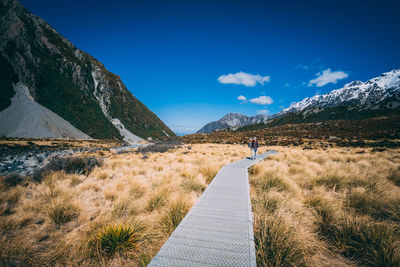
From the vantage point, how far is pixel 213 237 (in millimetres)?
2947

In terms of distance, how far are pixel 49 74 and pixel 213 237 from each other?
93756mm

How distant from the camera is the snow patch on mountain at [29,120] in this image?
4228 cm

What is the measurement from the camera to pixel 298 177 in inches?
290

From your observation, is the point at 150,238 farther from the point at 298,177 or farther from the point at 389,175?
the point at 389,175

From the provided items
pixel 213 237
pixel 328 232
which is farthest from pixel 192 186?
pixel 328 232

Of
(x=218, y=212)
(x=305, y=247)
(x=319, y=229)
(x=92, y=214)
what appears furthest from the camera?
(x=92, y=214)

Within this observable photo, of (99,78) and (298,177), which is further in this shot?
(99,78)

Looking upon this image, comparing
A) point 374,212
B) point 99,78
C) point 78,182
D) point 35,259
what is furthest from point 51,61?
point 374,212

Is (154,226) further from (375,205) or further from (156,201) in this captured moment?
(375,205)

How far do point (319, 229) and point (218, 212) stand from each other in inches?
96.1

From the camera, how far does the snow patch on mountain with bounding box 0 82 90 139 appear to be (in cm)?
4228

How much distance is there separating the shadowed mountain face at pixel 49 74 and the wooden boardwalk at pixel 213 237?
7129cm

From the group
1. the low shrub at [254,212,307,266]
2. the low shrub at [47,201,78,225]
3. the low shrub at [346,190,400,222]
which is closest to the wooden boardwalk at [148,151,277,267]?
the low shrub at [254,212,307,266]

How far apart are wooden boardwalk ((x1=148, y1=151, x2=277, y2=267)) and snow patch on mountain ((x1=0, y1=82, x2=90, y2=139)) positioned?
6209 centimetres
